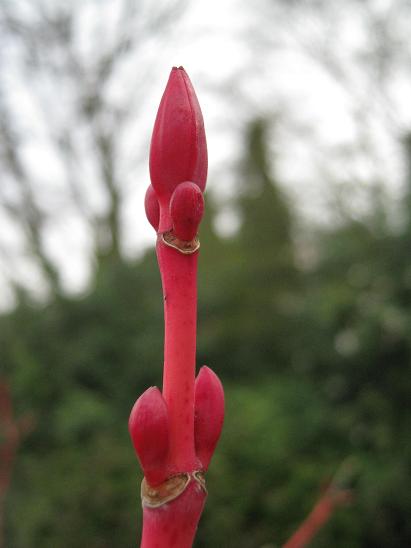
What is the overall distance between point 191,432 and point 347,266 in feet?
15.4

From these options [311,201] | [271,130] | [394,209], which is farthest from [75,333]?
[271,130]

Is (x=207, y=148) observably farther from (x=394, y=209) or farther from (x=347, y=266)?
(x=347, y=266)

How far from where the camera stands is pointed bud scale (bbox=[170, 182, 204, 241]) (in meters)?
0.48

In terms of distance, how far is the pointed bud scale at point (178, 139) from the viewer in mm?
474

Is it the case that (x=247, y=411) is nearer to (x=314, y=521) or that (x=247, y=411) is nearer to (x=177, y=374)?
(x=314, y=521)

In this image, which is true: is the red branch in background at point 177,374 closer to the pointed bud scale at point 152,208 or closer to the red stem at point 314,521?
the pointed bud scale at point 152,208

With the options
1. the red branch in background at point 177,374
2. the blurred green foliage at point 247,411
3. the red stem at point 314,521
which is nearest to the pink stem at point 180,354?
the red branch in background at point 177,374

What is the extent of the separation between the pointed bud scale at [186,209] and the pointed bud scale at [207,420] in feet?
0.45

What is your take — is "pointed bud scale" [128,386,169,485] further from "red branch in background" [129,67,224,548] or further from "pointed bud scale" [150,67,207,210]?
"pointed bud scale" [150,67,207,210]

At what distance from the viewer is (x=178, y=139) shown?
0.47m

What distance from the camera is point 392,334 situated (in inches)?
153

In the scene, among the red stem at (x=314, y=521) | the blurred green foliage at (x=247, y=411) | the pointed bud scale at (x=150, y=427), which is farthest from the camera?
the blurred green foliage at (x=247, y=411)

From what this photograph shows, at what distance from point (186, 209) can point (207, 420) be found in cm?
18

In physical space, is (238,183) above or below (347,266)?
above
